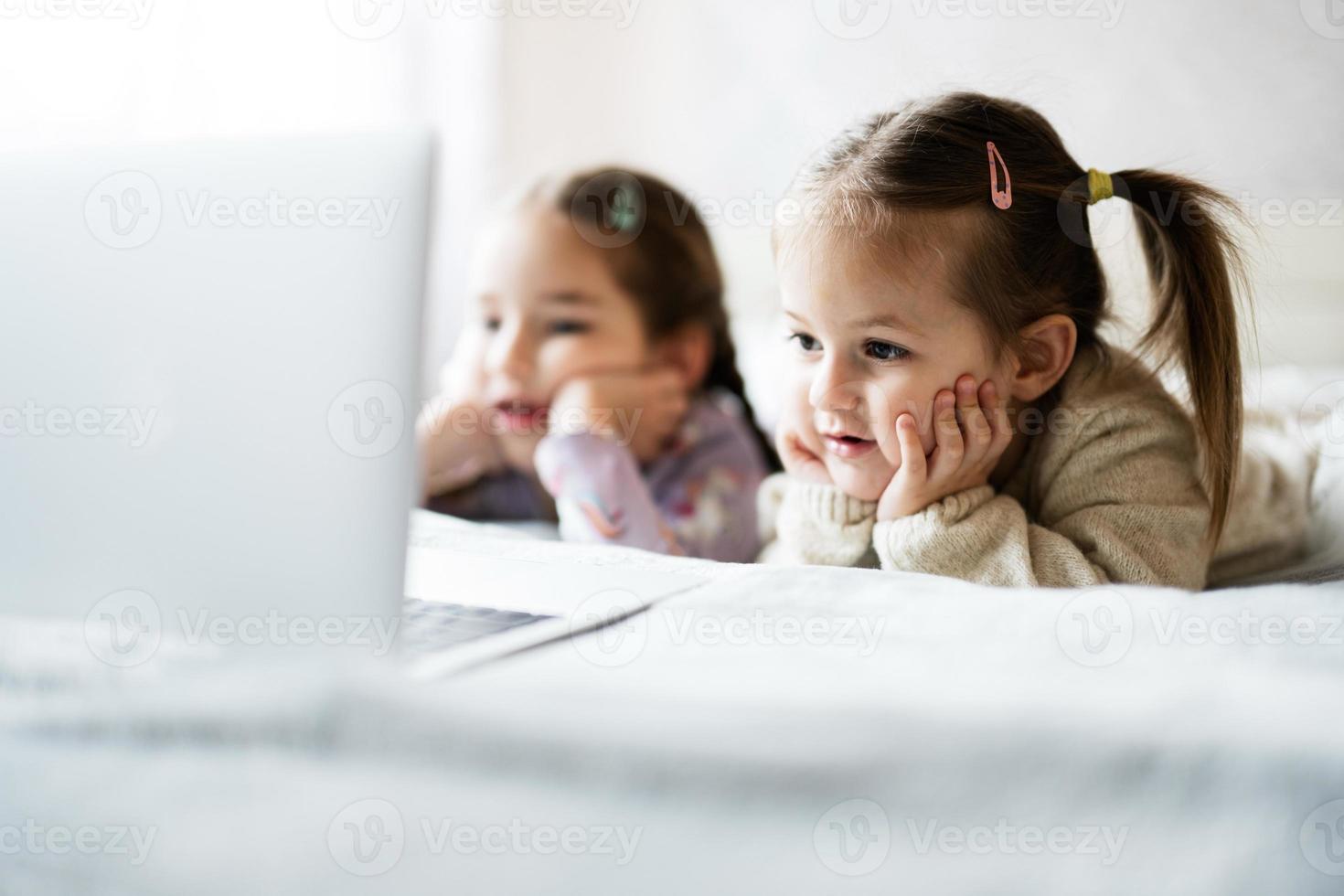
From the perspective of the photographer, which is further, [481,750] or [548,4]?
[548,4]

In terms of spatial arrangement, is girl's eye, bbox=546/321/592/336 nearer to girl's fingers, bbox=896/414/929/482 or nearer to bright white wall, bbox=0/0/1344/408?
bright white wall, bbox=0/0/1344/408

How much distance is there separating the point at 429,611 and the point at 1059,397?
1.77 feet

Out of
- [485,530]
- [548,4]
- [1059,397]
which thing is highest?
[548,4]

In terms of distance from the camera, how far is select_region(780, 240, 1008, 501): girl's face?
0.80 meters

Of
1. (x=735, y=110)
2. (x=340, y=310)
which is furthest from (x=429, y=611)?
(x=735, y=110)

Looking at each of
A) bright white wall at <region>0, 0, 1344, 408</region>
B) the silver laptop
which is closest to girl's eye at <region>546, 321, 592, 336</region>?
bright white wall at <region>0, 0, 1344, 408</region>

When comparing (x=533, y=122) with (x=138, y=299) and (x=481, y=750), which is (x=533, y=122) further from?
(x=481, y=750)

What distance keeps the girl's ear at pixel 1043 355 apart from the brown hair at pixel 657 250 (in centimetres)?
52

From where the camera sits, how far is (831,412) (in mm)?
848

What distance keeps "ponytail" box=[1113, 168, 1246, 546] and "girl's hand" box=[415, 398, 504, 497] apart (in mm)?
772

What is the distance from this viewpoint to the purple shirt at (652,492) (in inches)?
41.8

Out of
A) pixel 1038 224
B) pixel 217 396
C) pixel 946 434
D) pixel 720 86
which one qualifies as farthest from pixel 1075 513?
pixel 720 86

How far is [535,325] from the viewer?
128 cm

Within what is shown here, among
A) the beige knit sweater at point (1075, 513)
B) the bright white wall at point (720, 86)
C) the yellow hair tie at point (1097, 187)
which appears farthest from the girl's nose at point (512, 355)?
the yellow hair tie at point (1097, 187)
